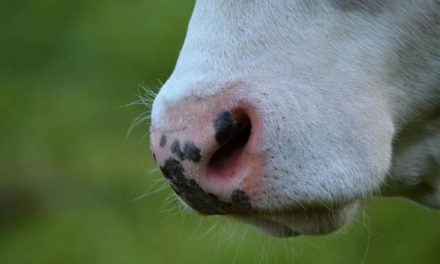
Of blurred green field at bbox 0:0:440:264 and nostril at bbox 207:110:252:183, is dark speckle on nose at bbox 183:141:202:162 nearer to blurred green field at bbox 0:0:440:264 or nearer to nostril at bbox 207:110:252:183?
nostril at bbox 207:110:252:183

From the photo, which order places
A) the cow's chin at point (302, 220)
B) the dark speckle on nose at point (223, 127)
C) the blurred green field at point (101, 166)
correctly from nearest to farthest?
the dark speckle on nose at point (223, 127), the cow's chin at point (302, 220), the blurred green field at point (101, 166)

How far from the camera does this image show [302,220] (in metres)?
2.31

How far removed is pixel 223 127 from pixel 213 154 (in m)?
0.06

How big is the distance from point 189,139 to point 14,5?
20.1 feet

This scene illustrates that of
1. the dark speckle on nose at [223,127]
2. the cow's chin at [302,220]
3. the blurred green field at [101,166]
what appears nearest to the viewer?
the dark speckle on nose at [223,127]

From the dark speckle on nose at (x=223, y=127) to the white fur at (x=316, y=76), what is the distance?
0.05 m

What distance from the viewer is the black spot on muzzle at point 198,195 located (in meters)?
2.18

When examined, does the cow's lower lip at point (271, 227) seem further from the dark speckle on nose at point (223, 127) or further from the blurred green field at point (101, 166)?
the blurred green field at point (101, 166)

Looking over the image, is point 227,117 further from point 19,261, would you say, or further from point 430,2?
point 19,261

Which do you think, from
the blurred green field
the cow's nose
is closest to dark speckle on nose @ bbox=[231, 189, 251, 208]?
the cow's nose

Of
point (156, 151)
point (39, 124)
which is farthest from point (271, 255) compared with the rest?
point (156, 151)

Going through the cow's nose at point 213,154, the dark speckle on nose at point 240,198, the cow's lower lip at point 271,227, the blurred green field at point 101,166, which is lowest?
the blurred green field at point 101,166

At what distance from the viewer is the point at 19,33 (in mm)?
7840

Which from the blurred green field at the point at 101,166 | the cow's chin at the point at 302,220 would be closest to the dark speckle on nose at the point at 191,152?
the cow's chin at the point at 302,220
